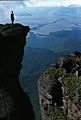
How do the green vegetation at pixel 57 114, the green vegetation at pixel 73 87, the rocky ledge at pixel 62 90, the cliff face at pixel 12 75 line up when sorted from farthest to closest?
the green vegetation at pixel 57 114 → the rocky ledge at pixel 62 90 → the cliff face at pixel 12 75 → the green vegetation at pixel 73 87

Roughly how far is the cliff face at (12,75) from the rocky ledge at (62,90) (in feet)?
9.03

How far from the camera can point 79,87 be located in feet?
150

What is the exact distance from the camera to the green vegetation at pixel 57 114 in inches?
1876

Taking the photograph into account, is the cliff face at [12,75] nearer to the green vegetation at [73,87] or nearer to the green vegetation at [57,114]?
the green vegetation at [57,114]

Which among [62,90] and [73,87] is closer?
[73,87]

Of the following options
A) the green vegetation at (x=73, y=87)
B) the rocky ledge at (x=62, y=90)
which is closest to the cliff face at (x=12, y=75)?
the rocky ledge at (x=62, y=90)

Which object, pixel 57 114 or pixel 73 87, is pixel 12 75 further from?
pixel 73 87

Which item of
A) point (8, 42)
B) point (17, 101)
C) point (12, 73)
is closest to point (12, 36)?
point (8, 42)

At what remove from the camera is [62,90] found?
160 ft

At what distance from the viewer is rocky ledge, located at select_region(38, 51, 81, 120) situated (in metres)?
45.4

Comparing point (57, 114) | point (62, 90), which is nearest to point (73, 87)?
point (62, 90)

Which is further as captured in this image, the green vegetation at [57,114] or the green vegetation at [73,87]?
the green vegetation at [57,114]

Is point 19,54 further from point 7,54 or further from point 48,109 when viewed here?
point 48,109

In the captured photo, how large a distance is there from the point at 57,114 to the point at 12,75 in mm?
7599
